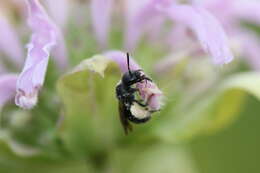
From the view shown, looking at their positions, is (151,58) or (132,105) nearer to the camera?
(132,105)

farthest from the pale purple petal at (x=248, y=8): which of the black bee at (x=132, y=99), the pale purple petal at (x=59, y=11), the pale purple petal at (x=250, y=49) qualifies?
the black bee at (x=132, y=99)

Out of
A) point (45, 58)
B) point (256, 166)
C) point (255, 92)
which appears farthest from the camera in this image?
point (256, 166)

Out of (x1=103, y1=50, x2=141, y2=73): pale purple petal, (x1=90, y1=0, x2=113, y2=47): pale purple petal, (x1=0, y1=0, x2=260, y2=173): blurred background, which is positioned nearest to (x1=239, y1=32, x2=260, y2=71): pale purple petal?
(x1=0, y1=0, x2=260, y2=173): blurred background

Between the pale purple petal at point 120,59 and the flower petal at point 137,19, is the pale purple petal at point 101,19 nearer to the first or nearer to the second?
the flower petal at point 137,19

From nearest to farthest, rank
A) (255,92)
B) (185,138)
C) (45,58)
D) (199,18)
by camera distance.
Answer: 1. (45,58)
2. (199,18)
3. (255,92)
4. (185,138)

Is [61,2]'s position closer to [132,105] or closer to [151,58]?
[151,58]

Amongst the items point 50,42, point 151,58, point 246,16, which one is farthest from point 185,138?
point 50,42

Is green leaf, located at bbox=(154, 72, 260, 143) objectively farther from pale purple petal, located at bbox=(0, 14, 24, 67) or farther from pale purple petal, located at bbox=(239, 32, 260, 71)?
pale purple petal, located at bbox=(0, 14, 24, 67)
